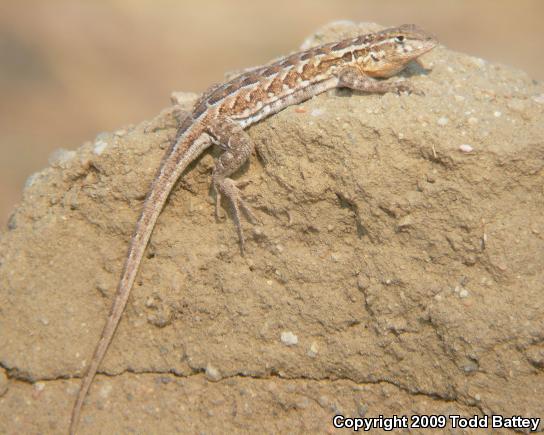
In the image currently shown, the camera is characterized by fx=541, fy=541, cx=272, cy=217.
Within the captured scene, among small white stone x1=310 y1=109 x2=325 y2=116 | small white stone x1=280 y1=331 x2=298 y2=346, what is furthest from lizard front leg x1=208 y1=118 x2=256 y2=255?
small white stone x1=280 y1=331 x2=298 y2=346

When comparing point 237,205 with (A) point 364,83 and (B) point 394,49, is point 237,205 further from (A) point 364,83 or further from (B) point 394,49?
(B) point 394,49

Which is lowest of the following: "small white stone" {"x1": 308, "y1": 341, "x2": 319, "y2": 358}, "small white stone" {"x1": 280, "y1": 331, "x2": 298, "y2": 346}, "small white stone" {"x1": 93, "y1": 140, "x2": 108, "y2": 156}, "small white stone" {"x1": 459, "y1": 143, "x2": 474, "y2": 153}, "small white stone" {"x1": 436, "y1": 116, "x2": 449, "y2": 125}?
"small white stone" {"x1": 308, "y1": 341, "x2": 319, "y2": 358}

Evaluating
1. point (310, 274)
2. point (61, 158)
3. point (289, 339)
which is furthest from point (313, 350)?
point (61, 158)

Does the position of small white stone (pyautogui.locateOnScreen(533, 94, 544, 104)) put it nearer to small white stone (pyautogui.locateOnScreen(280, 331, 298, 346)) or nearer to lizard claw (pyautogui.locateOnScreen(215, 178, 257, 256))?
lizard claw (pyautogui.locateOnScreen(215, 178, 257, 256))

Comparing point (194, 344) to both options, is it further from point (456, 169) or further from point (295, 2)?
point (295, 2)

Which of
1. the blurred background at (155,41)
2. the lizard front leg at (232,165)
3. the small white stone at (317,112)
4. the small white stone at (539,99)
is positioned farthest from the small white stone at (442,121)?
the blurred background at (155,41)

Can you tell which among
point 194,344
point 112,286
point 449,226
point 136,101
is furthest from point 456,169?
point 136,101
